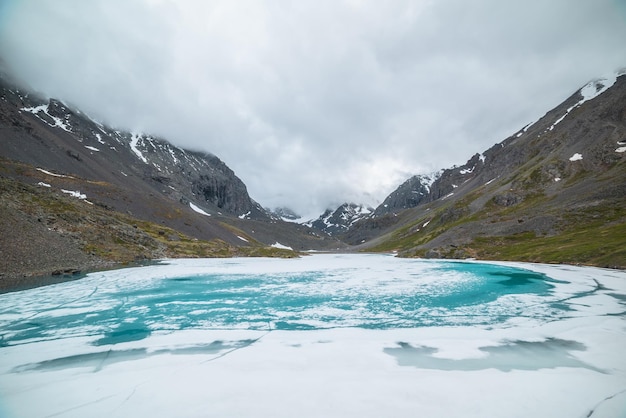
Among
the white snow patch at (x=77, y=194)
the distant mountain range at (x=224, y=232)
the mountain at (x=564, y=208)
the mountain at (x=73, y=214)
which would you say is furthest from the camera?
the white snow patch at (x=77, y=194)

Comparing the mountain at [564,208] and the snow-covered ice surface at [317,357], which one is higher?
the mountain at [564,208]

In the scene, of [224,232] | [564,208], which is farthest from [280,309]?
[224,232]

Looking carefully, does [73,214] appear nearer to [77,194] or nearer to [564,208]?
[77,194]

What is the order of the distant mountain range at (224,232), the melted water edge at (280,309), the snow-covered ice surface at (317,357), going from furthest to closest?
the distant mountain range at (224,232)
the melted water edge at (280,309)
the snow-covered ice surface at (317,357)

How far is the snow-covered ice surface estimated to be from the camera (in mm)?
9477

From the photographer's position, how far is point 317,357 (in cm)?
1377

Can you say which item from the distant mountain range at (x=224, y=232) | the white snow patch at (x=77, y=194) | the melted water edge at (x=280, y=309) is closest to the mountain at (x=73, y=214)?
the white snow patch at (x=77, y=194)

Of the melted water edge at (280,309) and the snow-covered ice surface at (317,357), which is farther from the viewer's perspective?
the melted water edge at (280,309)

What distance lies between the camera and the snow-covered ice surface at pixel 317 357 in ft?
31.1

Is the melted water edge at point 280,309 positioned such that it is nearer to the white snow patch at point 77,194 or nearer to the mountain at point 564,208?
the mountain at point 564,208

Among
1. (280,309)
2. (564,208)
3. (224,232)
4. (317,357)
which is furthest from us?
(224,232)

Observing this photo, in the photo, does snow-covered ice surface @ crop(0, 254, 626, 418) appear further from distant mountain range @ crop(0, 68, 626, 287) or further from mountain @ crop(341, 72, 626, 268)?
mountain @ crop(341, 72, 626, 268)

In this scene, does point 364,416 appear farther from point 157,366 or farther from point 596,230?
point 596,230

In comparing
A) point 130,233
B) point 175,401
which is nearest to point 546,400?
point 175,401
